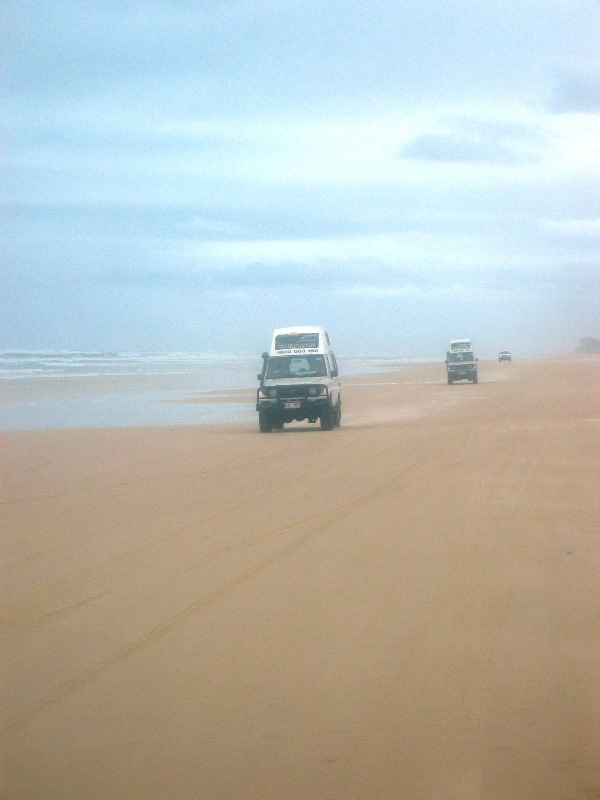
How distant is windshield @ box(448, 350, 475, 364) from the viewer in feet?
153

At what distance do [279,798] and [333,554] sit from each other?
4.07 m

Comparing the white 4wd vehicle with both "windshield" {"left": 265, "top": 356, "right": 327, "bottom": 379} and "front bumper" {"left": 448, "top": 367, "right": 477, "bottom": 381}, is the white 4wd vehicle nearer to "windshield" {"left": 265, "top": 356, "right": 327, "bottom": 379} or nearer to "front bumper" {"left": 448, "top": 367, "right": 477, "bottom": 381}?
"windshield" {"left": 265, "top": 356, "right": 327, "bottom": 379}

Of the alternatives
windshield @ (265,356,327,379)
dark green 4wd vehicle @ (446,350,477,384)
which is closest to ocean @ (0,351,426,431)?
windshield @ (265,356,327,379)

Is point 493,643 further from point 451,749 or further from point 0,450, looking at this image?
point 0,450

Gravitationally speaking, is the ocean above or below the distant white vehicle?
below

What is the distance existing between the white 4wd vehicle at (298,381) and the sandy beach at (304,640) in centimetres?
882

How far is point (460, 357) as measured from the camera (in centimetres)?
4688

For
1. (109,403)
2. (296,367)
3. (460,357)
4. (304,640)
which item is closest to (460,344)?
(460,357)

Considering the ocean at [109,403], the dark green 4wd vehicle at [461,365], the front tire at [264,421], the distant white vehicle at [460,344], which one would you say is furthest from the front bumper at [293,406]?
the distant white vehicle at [460,344]

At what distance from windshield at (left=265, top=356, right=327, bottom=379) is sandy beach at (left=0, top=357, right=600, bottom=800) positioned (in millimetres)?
9748

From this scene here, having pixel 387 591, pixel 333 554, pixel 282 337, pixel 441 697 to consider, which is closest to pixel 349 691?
pixel 441 697

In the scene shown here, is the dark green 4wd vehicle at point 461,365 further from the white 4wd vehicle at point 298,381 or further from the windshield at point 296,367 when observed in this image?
the windshield at point 296,367

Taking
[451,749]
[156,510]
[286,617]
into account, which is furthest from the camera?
[156,510]

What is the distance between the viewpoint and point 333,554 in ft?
25.4
